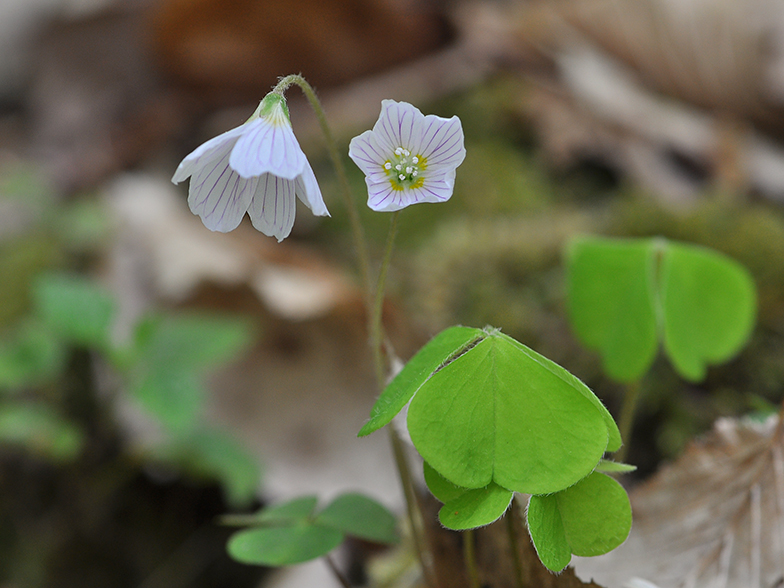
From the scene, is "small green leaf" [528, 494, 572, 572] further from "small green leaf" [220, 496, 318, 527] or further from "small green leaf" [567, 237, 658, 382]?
"small green leaf" [567, 237, 658, 382]

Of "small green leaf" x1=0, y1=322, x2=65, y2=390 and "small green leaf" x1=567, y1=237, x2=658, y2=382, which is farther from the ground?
"small green leaf" x1=0, y1=322, x2=65, y2=390

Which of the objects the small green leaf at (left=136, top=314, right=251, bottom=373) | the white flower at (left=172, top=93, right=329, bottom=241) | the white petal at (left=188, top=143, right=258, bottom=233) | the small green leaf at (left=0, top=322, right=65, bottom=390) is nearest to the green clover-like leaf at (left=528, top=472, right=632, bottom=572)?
the white flower at (left=172, top=93, right=329, bottom=241)

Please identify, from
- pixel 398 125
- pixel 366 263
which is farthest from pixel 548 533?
pixel 398 125

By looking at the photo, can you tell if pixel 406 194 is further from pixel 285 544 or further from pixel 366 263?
pixel 285 544

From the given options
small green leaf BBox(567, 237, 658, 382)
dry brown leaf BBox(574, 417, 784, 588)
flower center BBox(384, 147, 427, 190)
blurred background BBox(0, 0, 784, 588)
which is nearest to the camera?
flower center BBox(384, 147, 427, 190)

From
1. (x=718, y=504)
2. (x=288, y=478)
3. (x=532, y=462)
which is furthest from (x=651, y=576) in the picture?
(x=288, y=478)

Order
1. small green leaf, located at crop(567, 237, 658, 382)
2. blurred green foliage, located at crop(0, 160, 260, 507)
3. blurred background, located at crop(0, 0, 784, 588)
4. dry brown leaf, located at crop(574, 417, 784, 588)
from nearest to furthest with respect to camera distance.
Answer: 1. dry brown leaf, located at crop(574, 417, 784, 588)
2. small green leaf, located at crop(567, 237, 658, 382)
3. blurred green foliage, located at crop(0, 160, 260, 507)
4. blurred background, located at crop(0, 0, 784, 588)

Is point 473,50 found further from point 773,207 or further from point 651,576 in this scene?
point 651,576

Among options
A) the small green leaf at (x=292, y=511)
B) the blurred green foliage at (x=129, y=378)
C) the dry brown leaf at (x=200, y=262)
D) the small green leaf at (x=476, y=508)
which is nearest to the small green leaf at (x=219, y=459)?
the blurred green foliage at (x=129, y=378)

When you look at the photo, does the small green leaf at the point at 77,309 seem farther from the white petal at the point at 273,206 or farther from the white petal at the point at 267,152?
the white petal at the point at 267,152
